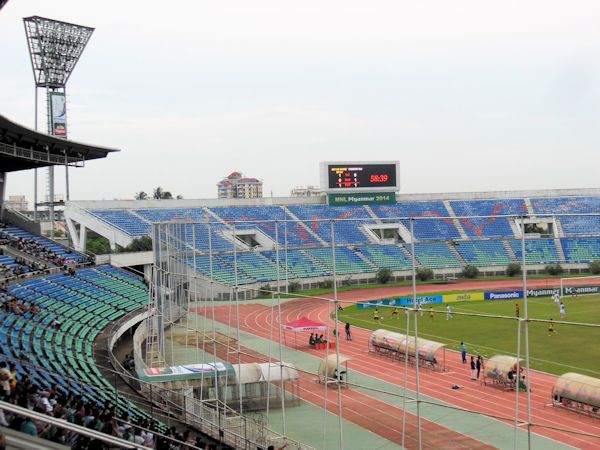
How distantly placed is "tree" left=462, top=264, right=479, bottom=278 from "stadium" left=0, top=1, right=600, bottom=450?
0.44 feet

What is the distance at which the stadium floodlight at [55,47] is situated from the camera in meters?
→ 36.4

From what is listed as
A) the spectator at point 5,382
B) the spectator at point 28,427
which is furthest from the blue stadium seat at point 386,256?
the spectator at point 28,427

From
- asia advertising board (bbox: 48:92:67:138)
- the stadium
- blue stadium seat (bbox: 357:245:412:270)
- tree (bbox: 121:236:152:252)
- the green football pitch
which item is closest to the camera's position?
the stadium

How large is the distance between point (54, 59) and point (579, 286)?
98.5 feet

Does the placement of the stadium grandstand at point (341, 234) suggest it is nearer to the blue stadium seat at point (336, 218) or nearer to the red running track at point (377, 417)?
the blue stadium seat at point (336, 218)

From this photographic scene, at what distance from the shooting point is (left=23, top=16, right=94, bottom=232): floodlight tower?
3659 centimetres

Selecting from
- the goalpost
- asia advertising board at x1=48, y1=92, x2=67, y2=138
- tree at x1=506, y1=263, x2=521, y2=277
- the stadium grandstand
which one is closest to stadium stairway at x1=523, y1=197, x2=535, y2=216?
the stadium grandstand

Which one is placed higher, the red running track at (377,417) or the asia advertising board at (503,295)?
the asia advertising board at (503,295)

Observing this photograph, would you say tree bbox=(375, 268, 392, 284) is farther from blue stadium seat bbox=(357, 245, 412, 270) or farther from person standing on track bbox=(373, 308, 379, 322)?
person standing on track bbox=(373, 308, 379, 322)

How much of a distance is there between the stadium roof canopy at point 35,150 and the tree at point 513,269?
18.1 metres

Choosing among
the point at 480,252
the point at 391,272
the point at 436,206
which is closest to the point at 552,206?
the point at 436,206

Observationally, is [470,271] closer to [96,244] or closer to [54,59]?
[54,59]

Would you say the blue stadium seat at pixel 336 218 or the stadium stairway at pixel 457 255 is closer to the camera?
the stadium stairway at pixel 457 255

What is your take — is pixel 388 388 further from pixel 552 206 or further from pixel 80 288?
pixel 552 206
